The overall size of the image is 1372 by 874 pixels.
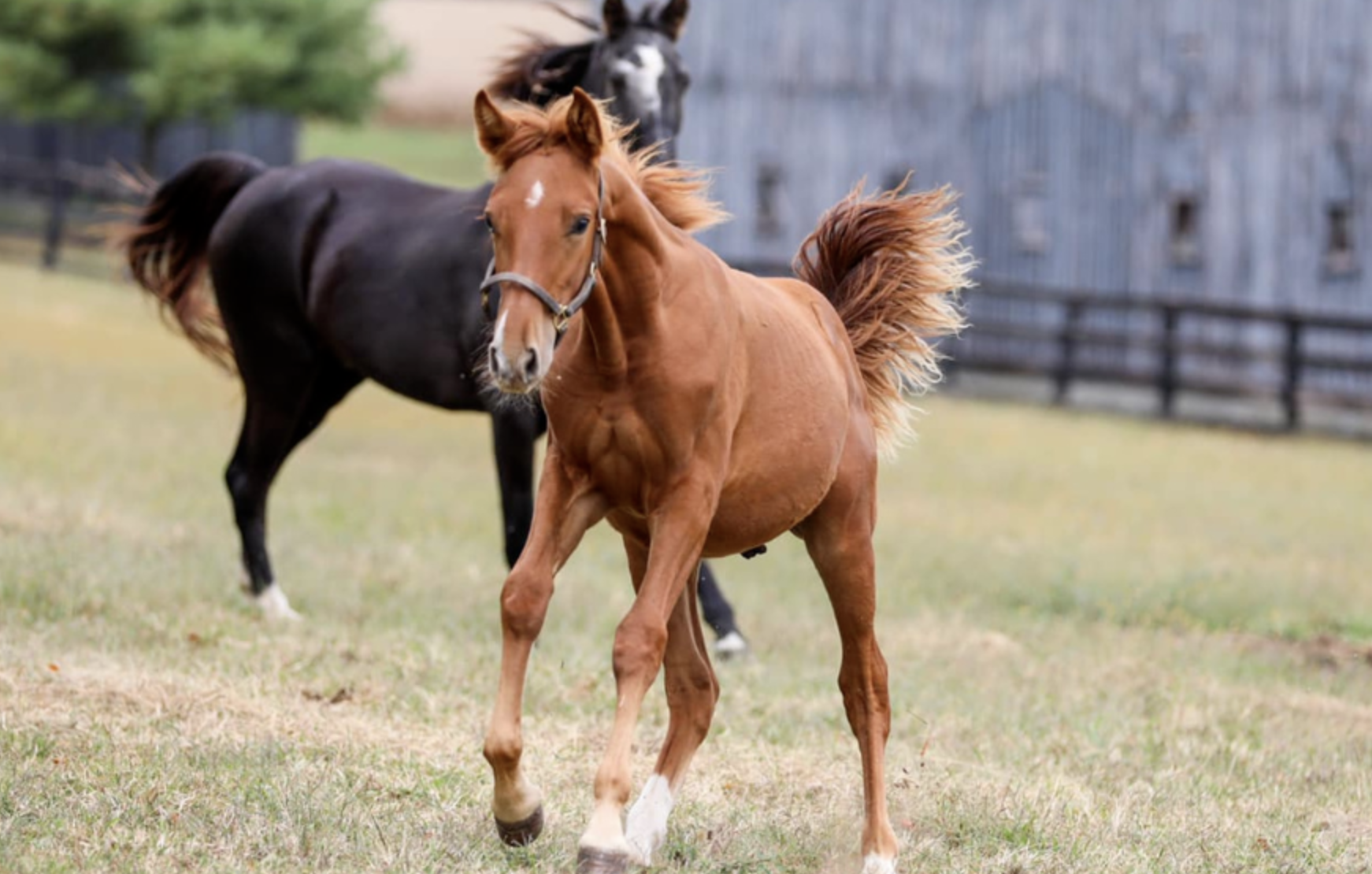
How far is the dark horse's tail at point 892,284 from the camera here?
18.4 ft

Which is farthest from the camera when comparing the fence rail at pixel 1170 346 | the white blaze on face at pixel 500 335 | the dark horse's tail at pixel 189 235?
the fence rail at pixel 1170 346

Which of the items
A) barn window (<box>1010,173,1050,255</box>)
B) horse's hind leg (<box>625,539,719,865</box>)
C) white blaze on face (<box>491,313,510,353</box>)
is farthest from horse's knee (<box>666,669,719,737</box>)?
barn window (<box>1010,173,1050,255</box>)

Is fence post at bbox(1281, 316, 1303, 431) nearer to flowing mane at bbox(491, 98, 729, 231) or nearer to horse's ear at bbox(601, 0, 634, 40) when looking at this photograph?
horse's ear at bbox(601, 0, 634, 40)

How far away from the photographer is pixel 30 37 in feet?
125

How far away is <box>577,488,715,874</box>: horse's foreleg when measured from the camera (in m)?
4.07

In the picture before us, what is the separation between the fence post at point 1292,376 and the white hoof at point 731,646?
1520 cm

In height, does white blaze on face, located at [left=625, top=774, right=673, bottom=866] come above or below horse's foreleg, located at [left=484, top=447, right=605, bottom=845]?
below

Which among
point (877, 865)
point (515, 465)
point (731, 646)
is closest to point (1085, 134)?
point (731, 646)

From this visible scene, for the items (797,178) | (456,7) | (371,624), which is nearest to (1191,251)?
(797,178)

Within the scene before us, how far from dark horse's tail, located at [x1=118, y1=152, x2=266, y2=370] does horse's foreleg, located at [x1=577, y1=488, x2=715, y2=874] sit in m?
5.02

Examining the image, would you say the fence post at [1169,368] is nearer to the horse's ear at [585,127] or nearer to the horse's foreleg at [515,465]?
the horse's foreleg at [515,465]

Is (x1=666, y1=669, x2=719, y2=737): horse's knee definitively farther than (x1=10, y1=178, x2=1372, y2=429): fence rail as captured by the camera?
No

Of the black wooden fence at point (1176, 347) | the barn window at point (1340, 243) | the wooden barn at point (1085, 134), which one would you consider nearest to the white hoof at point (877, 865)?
the black wooden fence at point (1176, 347)

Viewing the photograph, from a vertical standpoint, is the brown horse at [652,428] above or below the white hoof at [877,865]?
above
